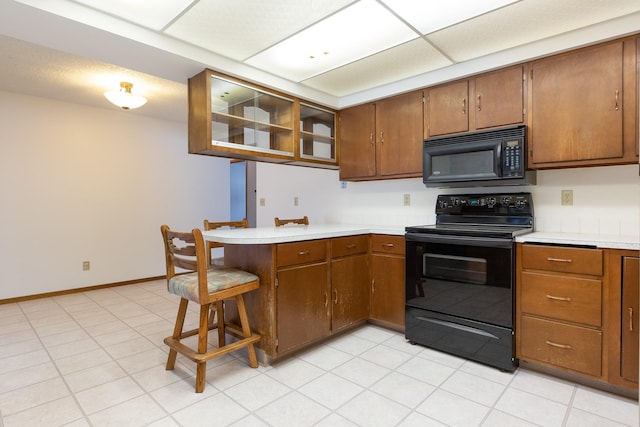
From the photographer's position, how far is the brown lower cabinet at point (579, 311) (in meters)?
1.82

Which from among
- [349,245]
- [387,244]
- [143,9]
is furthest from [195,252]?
[387,244]

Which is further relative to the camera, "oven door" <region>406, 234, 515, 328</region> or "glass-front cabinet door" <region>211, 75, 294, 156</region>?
"glass-front cabinet door" <region>211, 75, 294, 156</region>

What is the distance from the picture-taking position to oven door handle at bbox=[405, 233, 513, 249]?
7.05ft

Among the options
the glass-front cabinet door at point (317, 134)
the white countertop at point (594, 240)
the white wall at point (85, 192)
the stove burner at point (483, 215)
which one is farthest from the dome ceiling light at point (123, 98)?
the white countertop at point (594, 240)

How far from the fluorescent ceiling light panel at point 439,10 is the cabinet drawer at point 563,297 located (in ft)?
5.30

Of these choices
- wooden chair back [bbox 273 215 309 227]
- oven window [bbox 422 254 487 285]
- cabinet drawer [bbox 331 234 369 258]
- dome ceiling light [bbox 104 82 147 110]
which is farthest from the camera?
wooden chair back [bbox 273 215 309 227]

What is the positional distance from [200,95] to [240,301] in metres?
1.52

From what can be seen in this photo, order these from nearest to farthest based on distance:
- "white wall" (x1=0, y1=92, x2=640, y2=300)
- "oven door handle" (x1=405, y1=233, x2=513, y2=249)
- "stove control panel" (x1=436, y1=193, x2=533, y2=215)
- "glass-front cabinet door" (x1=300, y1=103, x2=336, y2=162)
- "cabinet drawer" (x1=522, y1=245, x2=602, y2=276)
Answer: "cabinet drawer" (x1=522, y1=245, x2=602, y2=276), "oven door handle" (x1=405, y1=233, x2=513, y2=249), "stove control panel" (x1=436, y1=193, x2=533, y2=215), "glass-front cabinet door" (x1=300, y1=103, x2=336, y2=162), "white wall" (x1=0, y1=92, x2=640, y2=300)

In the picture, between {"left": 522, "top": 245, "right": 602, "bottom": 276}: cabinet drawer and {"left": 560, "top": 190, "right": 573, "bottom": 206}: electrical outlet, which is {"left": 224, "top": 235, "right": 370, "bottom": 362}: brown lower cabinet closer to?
{"left": 522, "top": 245, "right": 602, "bottom": 276}: cabinet drawer

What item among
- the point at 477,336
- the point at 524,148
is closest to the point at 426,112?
the point at 524,148

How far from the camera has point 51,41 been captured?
1966 millimetres

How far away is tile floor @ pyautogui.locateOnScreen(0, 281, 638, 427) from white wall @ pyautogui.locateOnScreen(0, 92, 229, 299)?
151cm

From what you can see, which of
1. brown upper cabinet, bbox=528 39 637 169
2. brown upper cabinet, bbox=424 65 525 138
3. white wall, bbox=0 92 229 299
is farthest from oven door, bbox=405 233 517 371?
white wall, bbox=0 92 229 299

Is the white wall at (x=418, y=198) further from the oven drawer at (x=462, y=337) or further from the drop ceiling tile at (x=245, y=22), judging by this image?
the drop ceiling tile at (x=245, y=22)
